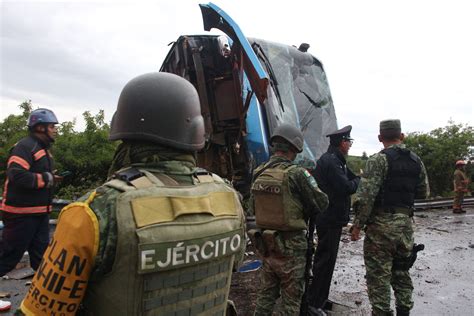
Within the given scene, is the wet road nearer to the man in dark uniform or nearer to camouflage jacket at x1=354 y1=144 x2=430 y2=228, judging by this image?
the man in dark uniform

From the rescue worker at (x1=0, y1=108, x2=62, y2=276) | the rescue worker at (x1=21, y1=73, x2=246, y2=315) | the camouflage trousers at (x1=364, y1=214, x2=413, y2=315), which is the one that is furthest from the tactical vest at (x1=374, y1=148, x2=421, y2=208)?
the rescue worker at (x1=0, y1=108, x2=62, y2=276)

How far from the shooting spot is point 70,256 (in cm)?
112

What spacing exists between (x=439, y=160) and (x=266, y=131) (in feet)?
41.7

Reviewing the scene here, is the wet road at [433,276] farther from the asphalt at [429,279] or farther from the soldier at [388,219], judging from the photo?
the soldier at [388,219]

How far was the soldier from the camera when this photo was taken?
3.49 meters

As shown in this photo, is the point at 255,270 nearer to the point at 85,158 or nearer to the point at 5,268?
the point at 5,268

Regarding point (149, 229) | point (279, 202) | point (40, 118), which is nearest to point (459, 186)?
point (279, 202)

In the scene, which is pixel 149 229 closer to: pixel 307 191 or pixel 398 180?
pixel 307 191

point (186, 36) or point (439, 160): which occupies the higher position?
point (186, 36)

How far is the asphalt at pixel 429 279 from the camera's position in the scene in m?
3.95

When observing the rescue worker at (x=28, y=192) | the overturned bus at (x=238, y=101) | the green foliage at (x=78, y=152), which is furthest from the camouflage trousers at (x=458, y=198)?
the rescue worker at (x=28, y=192)

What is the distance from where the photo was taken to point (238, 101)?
193 inches

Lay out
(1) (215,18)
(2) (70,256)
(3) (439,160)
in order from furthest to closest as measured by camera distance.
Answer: (3) (439,160)
(1) (215,18)
(2) (70,256)

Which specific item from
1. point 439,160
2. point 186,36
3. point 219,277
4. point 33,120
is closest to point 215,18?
point 186,36
